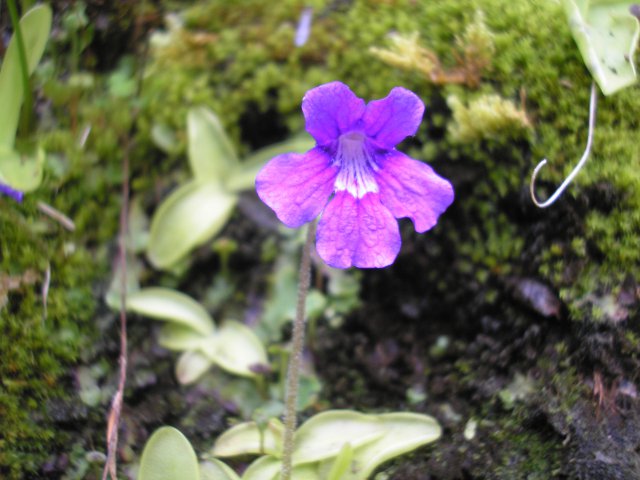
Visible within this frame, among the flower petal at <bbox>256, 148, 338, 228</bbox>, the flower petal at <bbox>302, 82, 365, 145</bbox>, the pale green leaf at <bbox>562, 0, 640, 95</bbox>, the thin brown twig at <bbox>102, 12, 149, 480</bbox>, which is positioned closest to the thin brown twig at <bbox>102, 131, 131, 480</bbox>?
the thin brown twig at <bbox>102, 12, 149, 480</bbox>

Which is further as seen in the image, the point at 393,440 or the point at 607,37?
the point at 607,37

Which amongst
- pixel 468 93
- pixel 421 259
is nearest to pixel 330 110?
pixel 468 93

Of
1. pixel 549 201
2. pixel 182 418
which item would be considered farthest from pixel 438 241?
pixel 182 418

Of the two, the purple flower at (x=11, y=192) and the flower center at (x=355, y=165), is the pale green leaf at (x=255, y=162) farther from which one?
the purple flower at (x=11, y=192)

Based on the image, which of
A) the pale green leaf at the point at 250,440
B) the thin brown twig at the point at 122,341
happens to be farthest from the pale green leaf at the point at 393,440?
the thin brown twig at the point at 122,341

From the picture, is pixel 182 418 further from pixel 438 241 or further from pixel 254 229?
pixel 438 241

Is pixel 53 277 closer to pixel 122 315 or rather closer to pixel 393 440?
pixel 122 315

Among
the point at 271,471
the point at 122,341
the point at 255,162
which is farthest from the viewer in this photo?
the point at 255,162
